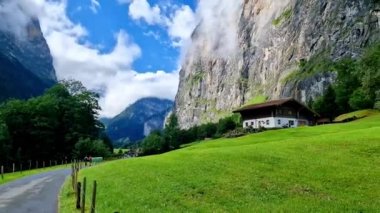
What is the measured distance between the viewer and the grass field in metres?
27.9

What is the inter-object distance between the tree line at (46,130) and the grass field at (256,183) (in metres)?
80.0

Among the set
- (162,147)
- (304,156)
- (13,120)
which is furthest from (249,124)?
(304,156)

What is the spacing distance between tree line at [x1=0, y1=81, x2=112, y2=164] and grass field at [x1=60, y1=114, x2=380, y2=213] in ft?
263

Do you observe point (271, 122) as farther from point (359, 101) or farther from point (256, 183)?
point (256, 183)

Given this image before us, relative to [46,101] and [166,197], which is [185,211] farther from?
[46,101]

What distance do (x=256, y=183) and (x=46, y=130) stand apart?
10980cm

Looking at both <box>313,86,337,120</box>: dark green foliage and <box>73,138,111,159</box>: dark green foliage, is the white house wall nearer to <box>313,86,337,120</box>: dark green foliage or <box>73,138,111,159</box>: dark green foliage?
<box>313,86,337,120</box>: dark green foliage

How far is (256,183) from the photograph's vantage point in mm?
33750

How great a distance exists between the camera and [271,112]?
155m

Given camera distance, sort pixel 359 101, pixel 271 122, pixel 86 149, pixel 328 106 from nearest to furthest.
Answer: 1. pixel 86 149
2. pixel 271 122
3. pixel 359 101
4. pixel 328 106

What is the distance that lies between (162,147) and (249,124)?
113ft

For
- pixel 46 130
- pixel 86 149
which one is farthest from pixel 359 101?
pixel 46 130

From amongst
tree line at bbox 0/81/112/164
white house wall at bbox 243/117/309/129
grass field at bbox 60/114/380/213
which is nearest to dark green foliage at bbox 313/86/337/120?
white house wall at bbox 243/117/309/129

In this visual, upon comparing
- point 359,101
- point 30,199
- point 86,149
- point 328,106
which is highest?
point 328,106
